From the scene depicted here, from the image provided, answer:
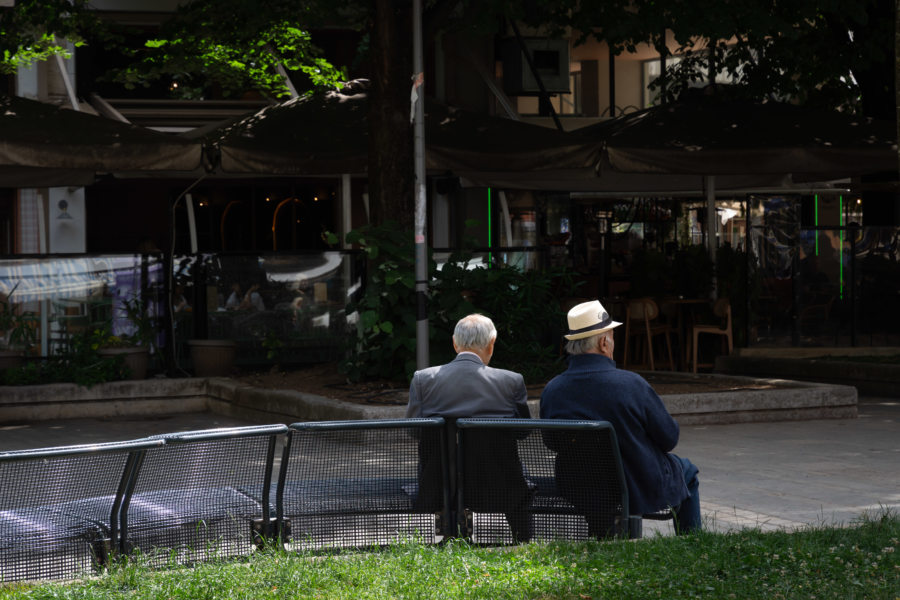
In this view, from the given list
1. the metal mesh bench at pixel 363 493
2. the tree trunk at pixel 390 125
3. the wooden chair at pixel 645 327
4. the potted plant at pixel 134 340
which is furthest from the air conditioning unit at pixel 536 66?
the metal mesh bench at pixel 363 493

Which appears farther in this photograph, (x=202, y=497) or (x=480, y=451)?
(x=480, y=451)

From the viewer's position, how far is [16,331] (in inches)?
525

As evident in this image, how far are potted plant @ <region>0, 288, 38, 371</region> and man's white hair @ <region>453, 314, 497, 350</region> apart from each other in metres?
8.07

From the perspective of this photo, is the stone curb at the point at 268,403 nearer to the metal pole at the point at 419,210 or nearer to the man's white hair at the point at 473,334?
the metal pole at the point at 419,210

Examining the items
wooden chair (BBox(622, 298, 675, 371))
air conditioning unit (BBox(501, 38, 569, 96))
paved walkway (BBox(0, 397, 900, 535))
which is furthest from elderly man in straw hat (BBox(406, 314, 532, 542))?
air conditioning unit (BBox(501, 38, 569, 96))

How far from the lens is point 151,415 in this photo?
13156mm

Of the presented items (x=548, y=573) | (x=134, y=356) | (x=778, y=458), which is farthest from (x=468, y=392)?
(x=134, y=356)

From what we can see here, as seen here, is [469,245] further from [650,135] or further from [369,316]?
[650,135]

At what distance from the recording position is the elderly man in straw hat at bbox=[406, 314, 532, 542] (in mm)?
6031

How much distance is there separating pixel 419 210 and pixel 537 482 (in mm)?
5460

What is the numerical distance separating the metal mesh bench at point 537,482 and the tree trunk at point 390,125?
6.56 metres

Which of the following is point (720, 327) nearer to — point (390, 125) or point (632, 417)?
point (390, 125)

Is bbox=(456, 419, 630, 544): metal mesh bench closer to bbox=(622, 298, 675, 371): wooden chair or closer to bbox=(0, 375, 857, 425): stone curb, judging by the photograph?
bbox=(0, 375, 857, 425): stone curb

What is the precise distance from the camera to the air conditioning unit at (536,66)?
22.6 meters
